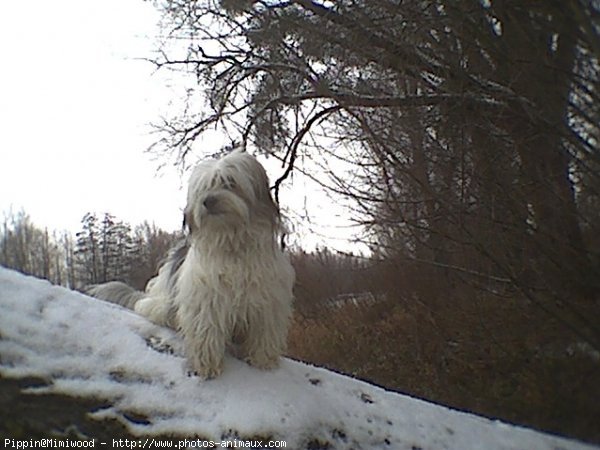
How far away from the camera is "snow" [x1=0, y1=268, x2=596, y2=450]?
330 centimetres

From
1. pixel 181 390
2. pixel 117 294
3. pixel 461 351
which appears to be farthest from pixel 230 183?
pixel 461 351

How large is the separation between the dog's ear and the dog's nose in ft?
0.56

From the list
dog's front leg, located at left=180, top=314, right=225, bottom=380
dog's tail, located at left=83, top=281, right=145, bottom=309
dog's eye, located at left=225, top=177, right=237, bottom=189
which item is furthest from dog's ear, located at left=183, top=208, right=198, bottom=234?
dog's tail, located at left=83, top=281, right=145, bottom=309

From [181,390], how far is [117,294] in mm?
1853

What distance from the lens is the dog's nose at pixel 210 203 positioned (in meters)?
3.76

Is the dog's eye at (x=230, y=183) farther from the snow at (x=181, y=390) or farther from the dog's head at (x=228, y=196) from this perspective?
the snow at (x=181, y=390)

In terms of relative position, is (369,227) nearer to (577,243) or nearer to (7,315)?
(577,243)

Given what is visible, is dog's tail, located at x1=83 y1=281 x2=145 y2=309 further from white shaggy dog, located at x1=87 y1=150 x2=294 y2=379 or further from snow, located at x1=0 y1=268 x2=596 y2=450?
white shaggy dog, located at x1=87 y1=150 x2=294 y2=379

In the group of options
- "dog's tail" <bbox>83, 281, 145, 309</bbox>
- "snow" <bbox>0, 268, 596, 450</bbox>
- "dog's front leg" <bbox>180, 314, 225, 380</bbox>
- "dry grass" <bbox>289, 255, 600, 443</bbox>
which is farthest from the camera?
"dog's tail" <bbox>83, 281, 145, 309</bbox>

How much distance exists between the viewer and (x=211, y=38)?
29.9 ft

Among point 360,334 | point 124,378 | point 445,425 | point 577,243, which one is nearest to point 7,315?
point 124,378

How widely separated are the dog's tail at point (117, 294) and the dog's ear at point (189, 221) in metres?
1.38

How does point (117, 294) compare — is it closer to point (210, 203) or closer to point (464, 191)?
point (210, 203)

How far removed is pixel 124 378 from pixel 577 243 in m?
3.20
